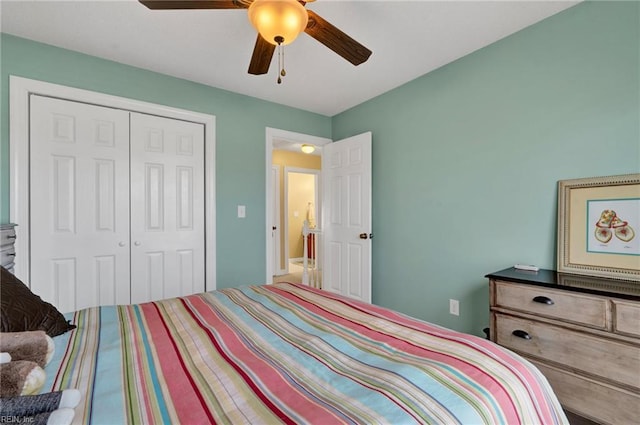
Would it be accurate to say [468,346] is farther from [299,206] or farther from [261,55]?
[299,206]

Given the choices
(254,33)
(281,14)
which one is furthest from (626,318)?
(254,33)

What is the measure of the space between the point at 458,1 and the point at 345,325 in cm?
195

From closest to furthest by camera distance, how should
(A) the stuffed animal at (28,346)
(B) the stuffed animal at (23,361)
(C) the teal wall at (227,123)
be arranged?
(B) the stuffed animal at (23,361)
(A) the stuffed animal at (28,346)
(C) the teal wall at (227,123)

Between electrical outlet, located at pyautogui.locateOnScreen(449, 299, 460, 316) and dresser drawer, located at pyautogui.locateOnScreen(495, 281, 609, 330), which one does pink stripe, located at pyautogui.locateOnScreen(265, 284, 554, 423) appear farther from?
electrical outlet, located at pyautogui.locateOnScreen(449, 299, 460, 316)

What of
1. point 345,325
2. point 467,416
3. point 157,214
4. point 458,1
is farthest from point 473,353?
point 157,214

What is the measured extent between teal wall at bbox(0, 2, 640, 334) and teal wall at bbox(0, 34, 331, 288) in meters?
0.01

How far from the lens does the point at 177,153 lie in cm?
270

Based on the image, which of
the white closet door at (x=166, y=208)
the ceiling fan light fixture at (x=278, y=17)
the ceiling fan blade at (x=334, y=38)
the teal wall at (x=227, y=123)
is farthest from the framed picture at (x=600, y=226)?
the white closet door at (x=166, y=208)

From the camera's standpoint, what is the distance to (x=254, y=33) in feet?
6.63

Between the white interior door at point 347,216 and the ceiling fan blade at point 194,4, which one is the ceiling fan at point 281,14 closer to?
the ceiling fan blade at point 194,4

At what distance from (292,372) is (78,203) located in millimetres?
2355

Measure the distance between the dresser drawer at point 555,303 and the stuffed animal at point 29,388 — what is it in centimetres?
202

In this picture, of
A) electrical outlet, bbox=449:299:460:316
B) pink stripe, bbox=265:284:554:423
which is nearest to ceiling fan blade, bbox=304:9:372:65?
pink stripe, bbox=265:284:554:423

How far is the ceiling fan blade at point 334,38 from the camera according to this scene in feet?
4.69
